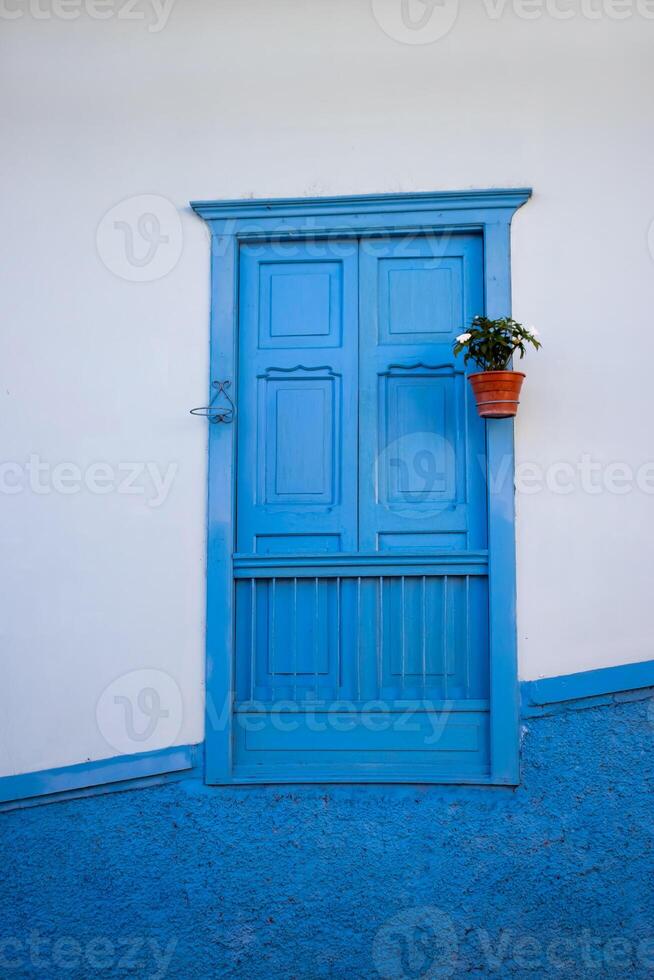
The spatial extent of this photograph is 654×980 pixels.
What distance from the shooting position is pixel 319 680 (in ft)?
12.5

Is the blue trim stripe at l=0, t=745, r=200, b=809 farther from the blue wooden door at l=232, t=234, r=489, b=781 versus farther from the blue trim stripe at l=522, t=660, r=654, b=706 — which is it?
the blue trim stripe at l=522, t=660, r=654, b=706

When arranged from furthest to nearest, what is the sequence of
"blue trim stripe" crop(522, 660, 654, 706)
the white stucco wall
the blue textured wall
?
the white stucco wall → "blue trim stripe" crop(522, 660, 654, 706) → the blue textured wall

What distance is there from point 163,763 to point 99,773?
26cm

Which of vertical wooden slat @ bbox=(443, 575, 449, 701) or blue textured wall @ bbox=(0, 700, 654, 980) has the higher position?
vertical wooden slat @ bbox=(443, 575, 449, 701)

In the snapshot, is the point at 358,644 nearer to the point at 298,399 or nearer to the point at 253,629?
the point at 253,629

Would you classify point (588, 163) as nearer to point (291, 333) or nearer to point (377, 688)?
point (291, 333)

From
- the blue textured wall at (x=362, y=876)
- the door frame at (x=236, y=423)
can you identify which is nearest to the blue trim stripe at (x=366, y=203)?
the door frame at (x=236, y=423)

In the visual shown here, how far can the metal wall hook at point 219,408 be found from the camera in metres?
3.82

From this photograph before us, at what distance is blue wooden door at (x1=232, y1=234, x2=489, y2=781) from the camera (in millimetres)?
3719

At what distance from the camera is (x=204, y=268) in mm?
3906

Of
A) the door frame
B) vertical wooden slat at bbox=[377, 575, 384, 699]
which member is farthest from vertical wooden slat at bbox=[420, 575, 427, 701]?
the door frame

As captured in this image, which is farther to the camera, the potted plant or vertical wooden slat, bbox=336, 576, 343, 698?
vertical wooden slat, bbox=336, 576, 343, 698

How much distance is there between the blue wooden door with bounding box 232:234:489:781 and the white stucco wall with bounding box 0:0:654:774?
21 cm

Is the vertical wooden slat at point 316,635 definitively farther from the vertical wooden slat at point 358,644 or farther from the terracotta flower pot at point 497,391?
the terracotta flower pot at point 497,391
